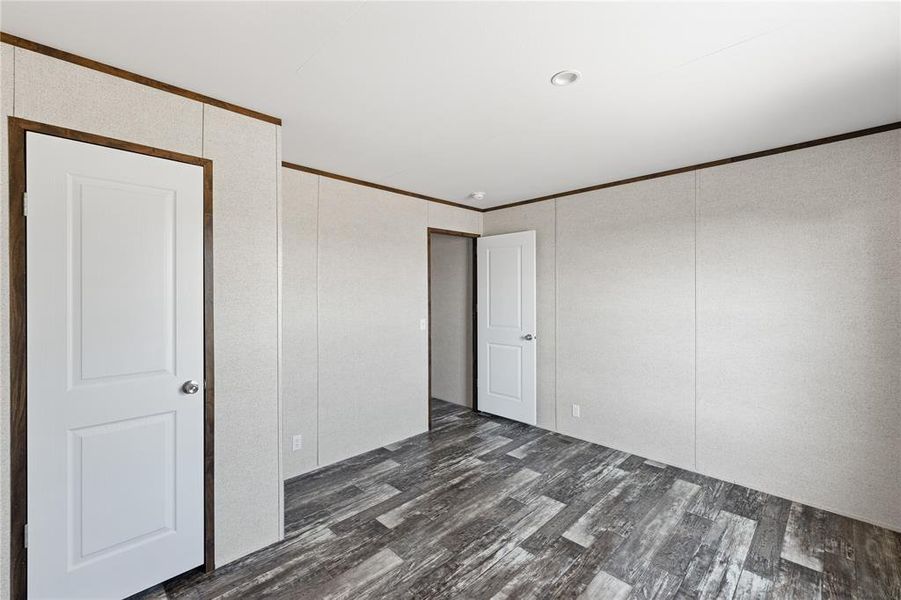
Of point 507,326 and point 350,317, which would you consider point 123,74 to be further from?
point 507,326

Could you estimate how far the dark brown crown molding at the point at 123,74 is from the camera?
5.13 ft

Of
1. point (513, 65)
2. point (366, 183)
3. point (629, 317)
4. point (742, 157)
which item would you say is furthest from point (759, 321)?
point (366, 183)

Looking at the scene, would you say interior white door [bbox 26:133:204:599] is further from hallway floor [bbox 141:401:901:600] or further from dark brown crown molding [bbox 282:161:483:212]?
dark brown crown molding [bbox 282:161:483:212]

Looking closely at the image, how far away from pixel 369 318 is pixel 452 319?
172 cm

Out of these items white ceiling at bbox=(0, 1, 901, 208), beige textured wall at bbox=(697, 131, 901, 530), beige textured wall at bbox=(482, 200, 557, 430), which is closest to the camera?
white ceiling at bbox=(0, 1, 901, 208)

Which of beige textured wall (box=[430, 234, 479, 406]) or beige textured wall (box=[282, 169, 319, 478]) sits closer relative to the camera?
beige textured wall (box=[282, 169, 319, 478])

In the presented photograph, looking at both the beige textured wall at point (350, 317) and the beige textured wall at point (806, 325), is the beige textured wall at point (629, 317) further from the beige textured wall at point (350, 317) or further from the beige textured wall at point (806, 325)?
the beige textured wall at point (350, 317)

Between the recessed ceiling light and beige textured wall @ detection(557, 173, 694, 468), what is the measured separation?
189cm

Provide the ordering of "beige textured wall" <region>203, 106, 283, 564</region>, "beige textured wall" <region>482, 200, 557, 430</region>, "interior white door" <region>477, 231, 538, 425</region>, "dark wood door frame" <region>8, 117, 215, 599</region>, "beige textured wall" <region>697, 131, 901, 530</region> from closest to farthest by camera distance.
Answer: "dark wood door frame" <region>8, 117, 215, 599</region> < "beige textured wall" <region>203, 106, 283, 564</region> < "beige textured wall" <region>697, 131, 901, 530</region> < "beige textured wall" <region>482, 200, 557, 430</region> < "interior white door" <region>477, 231, 538, 425</region>

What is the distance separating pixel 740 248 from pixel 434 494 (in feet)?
9.50

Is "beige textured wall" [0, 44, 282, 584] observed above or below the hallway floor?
above

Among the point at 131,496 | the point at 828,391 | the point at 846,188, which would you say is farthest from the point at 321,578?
the point at 846,188

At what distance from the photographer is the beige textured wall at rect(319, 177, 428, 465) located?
10.9 ft

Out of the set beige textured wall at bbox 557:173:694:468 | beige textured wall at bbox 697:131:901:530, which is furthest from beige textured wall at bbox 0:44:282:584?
beige textured wall at bbox 697:131:901:530
